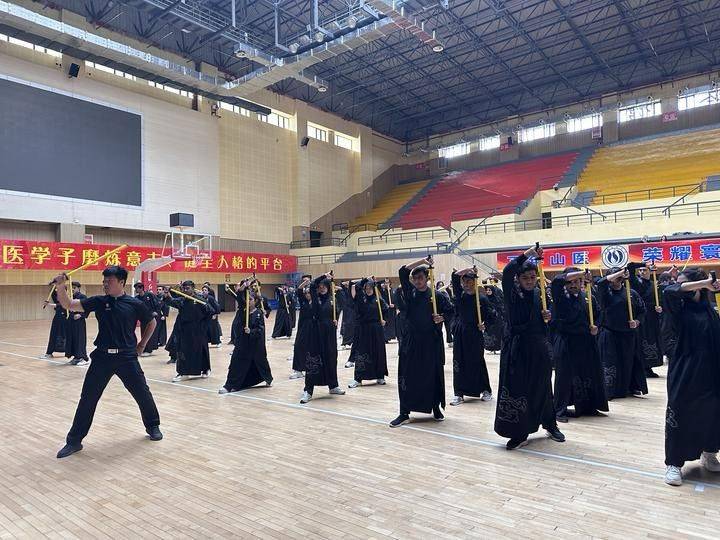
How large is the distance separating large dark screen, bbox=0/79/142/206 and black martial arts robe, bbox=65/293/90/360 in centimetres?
1255

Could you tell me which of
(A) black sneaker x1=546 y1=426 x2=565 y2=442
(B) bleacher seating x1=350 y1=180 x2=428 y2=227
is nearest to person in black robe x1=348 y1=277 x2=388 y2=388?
(A) black sneaker x1=546 y1=426 x2=565 y2=442

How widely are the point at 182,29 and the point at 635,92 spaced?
83.5 ft

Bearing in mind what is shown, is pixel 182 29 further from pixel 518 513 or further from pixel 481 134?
pixel 518 513

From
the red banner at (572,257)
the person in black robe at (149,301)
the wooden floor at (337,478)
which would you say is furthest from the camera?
the red banner at (572,257)

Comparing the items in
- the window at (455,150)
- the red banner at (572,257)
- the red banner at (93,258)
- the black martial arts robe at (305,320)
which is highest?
the window at (455,150)

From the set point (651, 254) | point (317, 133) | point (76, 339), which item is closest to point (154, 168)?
point (317, 133)

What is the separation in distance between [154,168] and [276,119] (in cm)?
910

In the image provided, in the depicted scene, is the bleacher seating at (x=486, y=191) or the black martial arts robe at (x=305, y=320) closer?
the black martial arts robe at (x=305, y=320)

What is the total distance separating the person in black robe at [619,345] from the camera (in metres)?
6.69

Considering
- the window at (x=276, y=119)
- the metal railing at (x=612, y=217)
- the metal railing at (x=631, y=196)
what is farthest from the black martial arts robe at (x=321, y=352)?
the window at (x=276, y=119)

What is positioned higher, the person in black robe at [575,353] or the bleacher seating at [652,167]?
the bleacher seating at [652,167]

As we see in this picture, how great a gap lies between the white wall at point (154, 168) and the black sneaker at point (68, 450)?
19138 mm

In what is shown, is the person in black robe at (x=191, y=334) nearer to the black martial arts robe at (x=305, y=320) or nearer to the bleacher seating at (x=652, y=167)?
the black martial arts robe at (x=305, y=320)

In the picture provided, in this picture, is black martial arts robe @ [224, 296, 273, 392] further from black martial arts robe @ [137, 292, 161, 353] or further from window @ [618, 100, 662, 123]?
window @ [618, 100, 662, 123]
